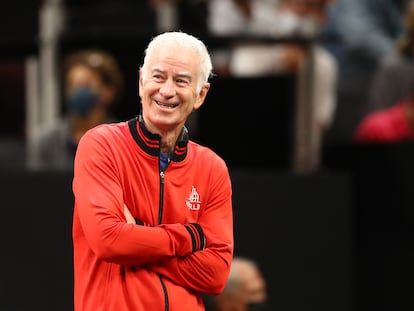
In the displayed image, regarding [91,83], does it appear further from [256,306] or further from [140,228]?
[140,228]

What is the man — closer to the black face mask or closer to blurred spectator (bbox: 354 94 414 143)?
the black face mask

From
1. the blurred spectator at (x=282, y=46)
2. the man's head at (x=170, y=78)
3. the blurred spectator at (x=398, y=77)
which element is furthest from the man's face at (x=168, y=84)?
the blurred spectator at (x=398, y=77)

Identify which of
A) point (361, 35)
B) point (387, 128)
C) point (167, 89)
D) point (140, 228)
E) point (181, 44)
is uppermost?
point (361, 35)

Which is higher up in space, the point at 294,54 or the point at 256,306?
the point at 294,54

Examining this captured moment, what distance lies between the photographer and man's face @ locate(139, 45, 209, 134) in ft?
10.4

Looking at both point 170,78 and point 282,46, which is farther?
point 282,46

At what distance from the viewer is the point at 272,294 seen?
19.6ft

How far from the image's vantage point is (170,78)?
10.4ft

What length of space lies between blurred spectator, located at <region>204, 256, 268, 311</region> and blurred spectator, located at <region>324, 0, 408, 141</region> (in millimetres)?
2788

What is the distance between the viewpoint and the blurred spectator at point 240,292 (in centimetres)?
527

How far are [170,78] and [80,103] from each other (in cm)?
265

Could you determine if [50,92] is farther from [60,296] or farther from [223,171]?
[223,171]

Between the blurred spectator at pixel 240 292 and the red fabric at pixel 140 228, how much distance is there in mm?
1989

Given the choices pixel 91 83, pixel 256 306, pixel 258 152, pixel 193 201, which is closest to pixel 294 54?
pixel 258 152
